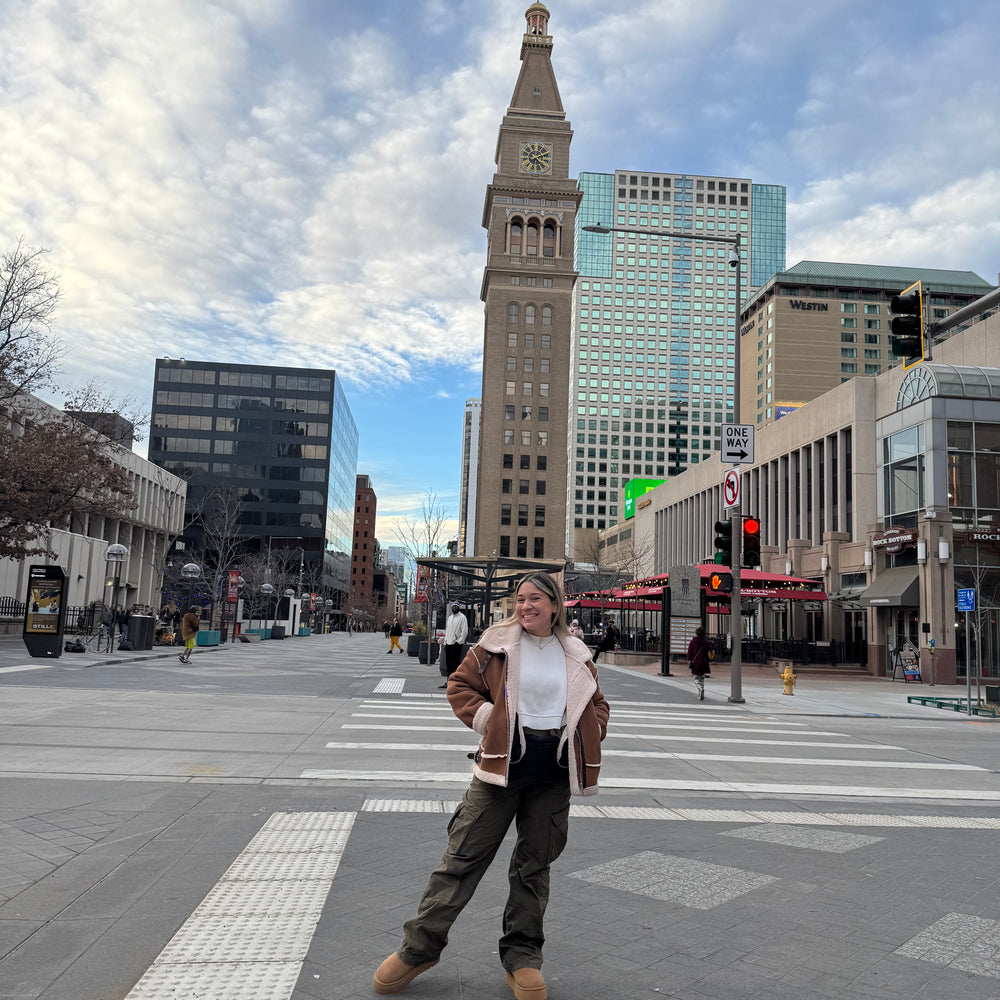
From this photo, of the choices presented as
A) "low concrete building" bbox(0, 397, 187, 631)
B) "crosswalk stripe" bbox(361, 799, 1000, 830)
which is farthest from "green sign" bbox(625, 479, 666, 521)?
"crosswalk stripe" bbox(361, 799, 1000, 830)

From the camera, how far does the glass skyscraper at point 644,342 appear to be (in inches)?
6452

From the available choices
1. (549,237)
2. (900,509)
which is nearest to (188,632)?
(900,509)

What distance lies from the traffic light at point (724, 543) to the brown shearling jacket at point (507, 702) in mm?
16440

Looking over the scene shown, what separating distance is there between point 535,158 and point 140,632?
93.3 metres

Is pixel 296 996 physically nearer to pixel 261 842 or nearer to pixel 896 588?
pixel 261 842

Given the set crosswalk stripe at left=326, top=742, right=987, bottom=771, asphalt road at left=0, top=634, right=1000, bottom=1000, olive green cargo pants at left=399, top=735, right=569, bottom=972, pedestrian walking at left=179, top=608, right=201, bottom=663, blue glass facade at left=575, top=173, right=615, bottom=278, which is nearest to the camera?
olive green cargo pants at left=399, top=735, right=569, bottom=972

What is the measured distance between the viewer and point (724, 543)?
19.8 meters

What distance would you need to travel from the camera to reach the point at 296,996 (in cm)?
362

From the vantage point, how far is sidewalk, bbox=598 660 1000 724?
19.3 meters

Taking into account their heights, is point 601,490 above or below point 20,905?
above

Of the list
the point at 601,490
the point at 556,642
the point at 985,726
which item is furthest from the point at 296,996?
the point at 601,490

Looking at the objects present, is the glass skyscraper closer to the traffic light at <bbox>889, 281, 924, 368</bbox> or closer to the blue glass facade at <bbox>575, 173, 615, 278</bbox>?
the blue glass facade at <bbox>575, 173, 615, 278</bbox>

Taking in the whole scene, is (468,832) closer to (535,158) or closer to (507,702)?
(507,702)

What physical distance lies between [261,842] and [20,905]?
1740 mm
